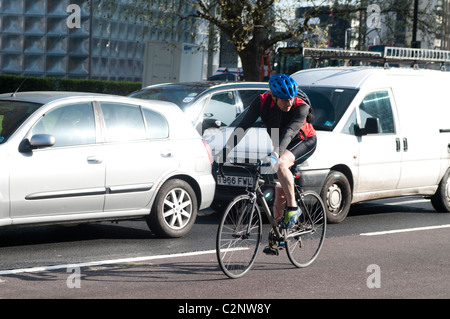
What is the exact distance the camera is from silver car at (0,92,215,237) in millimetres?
8328

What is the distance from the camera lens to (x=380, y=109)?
1190 cm

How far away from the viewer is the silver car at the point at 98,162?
8328 mm

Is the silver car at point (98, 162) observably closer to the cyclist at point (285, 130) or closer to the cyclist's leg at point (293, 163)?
the cyclist at point (285, 130)

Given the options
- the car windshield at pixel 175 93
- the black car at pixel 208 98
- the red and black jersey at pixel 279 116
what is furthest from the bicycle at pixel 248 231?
the car windshield at pixel 175 93

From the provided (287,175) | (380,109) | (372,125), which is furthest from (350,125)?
(287,175)

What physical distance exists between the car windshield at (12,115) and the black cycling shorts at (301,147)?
101 inches

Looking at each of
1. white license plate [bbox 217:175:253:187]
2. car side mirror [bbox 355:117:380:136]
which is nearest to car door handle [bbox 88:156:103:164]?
white license plate [bbox 217:175:253:187]

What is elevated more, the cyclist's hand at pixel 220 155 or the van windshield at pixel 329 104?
the van windshield at pixel 329 104

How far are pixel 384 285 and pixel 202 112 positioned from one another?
239 inches

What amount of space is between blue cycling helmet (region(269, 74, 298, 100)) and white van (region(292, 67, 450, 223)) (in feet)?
10.6

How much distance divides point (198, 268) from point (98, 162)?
169 centimetres

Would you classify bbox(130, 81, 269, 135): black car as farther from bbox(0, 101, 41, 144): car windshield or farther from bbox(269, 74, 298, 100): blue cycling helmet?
bbox(269, 74, 298, 100): blue cycling helmet

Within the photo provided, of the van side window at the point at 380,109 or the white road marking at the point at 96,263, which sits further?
the van side window at the point at 380,109
